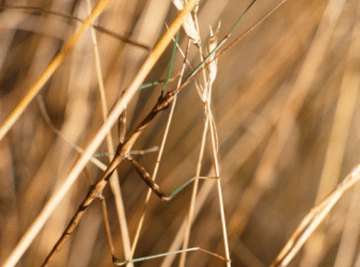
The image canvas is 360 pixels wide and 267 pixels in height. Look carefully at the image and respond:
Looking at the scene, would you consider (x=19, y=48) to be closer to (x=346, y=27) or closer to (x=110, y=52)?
(x=110, y=52)

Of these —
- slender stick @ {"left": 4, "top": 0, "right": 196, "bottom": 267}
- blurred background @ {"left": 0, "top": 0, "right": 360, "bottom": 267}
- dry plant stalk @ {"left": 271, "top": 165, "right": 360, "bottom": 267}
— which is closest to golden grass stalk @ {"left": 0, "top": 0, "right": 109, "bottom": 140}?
slender stick @ {"left": 4, "top": 0, "right": 196, "bottom": 267}

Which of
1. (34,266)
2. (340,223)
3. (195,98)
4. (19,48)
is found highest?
(19,48)

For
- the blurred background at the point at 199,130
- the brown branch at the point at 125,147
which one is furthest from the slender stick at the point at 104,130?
the blurred background at the point at 199,130

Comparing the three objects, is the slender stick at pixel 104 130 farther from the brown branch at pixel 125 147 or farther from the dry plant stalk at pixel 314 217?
the dry plant stalk at pixel 314 217

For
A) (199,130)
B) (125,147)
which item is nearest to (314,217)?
(125,147)

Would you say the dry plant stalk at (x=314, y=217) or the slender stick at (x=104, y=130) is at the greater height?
the slender stick at (x=104, y=130)

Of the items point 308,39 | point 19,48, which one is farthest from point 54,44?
point 308,39
